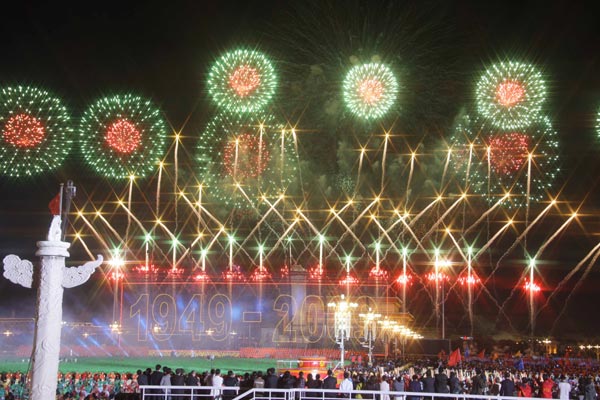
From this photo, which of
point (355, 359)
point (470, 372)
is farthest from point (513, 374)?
point (355, 359)

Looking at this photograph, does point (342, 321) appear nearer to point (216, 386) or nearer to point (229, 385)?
point (229, 385)

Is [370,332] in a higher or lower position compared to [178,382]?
higher

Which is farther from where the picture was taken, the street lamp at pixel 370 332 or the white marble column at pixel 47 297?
the street lamp at pixel 370 332

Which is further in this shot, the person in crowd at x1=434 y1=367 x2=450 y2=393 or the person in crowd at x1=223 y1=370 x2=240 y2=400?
the person in crowd at x1=434 y1=367 x2=450 y2=393

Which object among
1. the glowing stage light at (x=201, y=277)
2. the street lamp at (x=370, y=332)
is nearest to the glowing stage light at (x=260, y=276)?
the glowing stage light at (x=201, y=277)

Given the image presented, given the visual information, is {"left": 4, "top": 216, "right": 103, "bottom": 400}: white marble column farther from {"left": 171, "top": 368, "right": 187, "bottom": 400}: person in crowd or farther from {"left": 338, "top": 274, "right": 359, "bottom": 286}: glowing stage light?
{"left": 338, "top": 274, "right": 359, "bottom": 286}: glowing stage light

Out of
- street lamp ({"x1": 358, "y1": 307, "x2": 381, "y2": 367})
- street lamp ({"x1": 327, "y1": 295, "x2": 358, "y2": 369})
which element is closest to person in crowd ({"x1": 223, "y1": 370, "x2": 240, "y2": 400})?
street lamp ({"x1": 327, "y1": 295, "x2": 358, "y2": 369})

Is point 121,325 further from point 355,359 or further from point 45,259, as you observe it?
point 45,259

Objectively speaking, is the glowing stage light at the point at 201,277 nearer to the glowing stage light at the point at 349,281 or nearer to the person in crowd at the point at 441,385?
the glowing stage light at the point at 349,281

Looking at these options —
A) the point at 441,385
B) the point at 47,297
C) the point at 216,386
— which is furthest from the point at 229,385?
the point at 47,297

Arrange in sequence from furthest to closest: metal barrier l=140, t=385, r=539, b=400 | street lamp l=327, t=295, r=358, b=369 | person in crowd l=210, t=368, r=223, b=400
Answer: street lamp l=327, t=295, r=358, b=369 < person in crowd l=210, t=368, r=223, b=400 < metal barrier l=140, t=385, r=539, b=400

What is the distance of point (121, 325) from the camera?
212ft

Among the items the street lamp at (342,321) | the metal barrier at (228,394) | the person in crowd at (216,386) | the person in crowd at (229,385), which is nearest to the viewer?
the metal barrier at (228,394)

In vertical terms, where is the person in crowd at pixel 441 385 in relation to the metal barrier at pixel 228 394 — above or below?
above
